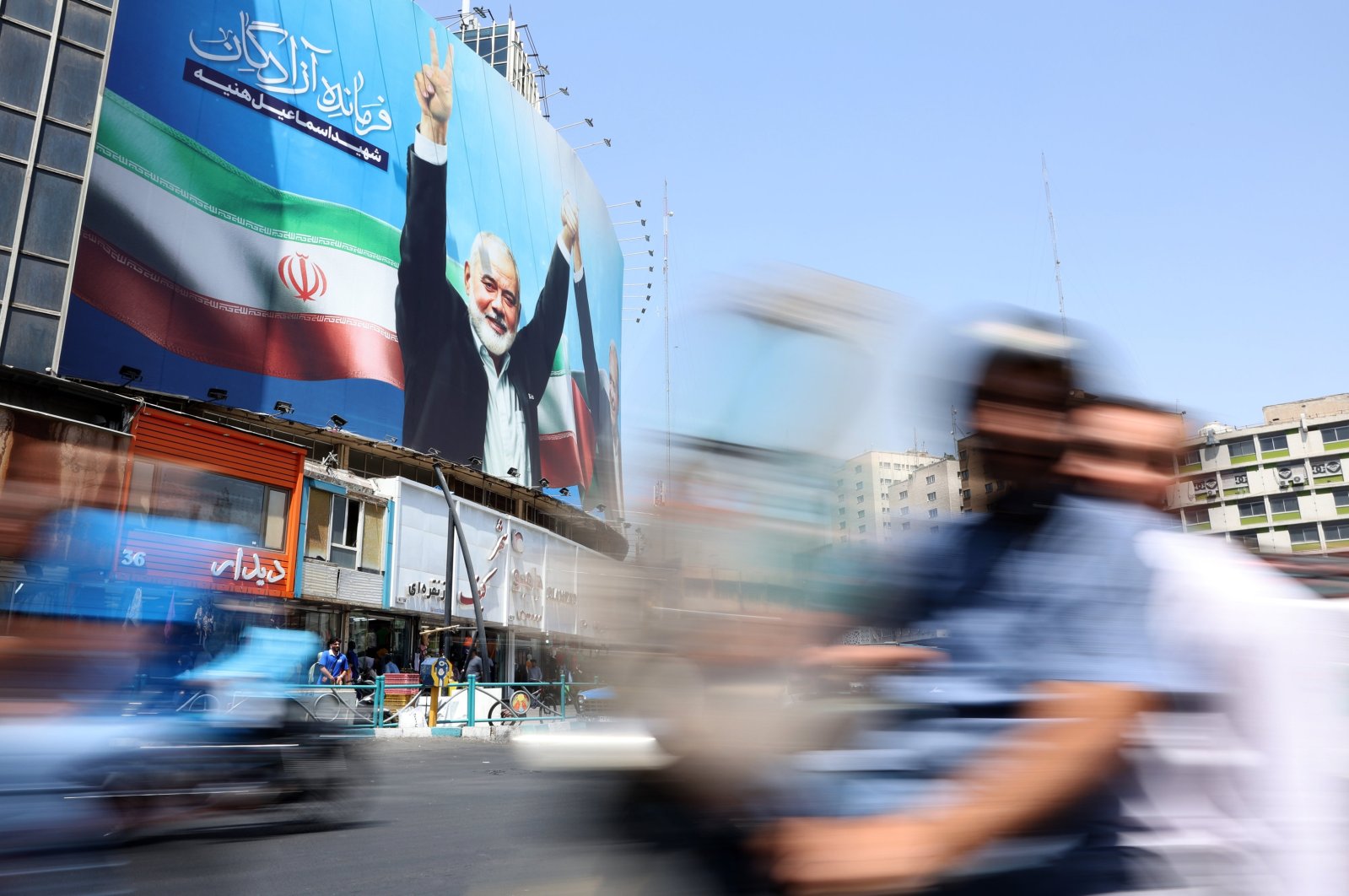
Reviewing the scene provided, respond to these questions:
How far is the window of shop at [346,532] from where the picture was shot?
75.6 feet

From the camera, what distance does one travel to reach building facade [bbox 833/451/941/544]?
1.72 metres

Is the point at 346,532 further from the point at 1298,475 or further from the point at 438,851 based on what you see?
the point at 1298,475

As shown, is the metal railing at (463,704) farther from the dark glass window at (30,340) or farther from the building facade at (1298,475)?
the building facade at (1298,475)

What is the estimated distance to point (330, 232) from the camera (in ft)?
94.7

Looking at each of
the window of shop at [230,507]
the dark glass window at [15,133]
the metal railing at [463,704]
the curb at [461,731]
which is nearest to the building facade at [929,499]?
the metal railing at [463,704]

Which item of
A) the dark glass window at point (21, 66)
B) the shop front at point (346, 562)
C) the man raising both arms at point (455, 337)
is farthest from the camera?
the man raising both arms at point (455, 337)

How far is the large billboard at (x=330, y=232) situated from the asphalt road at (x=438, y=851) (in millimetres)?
10750

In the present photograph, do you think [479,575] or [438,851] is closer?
[438,851]

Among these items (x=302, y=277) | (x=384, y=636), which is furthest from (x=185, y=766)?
(x=302, y=277)

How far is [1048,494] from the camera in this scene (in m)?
1.61

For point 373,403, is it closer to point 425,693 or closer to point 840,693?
point 425,693

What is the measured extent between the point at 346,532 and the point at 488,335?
1274cm

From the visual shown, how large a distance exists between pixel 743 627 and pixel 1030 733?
0.53 metres

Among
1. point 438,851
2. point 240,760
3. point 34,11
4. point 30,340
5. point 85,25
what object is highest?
point 85,25
